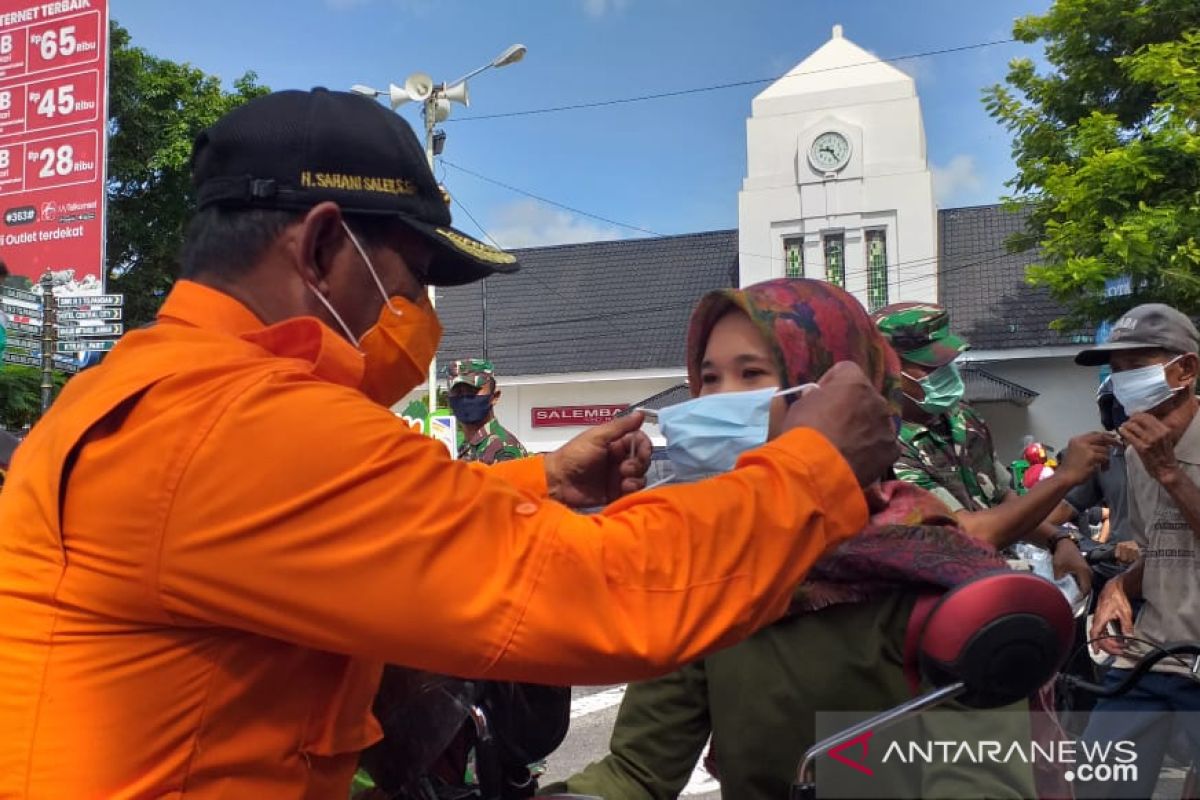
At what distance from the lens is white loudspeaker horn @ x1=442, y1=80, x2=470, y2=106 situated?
18.9 metres

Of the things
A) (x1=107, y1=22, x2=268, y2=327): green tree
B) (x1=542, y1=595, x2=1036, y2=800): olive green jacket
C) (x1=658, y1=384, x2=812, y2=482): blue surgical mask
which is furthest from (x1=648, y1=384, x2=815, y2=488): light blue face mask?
(x1=107, y1=22, x2=268, y2=327): green tree

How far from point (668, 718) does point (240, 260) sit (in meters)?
1.14

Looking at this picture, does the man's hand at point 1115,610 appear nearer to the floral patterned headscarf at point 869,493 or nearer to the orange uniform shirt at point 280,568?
the floral patterned headscarf at point 869,493

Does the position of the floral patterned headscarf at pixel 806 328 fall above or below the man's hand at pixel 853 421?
above

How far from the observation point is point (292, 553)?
1.18m

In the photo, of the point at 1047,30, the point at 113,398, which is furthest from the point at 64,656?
the point at 1047,30

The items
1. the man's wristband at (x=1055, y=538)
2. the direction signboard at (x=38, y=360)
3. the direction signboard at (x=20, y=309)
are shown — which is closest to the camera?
the man's wristband at (x=1055, y=538)

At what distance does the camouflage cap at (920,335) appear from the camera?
14.2ft

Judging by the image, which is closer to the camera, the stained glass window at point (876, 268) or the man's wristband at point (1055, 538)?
the man's wristband at point (1055, 538)

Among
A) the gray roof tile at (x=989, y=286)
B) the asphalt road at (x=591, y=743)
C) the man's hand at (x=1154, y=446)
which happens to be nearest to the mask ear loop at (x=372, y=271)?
the man's hand at (x=1154, y=446)

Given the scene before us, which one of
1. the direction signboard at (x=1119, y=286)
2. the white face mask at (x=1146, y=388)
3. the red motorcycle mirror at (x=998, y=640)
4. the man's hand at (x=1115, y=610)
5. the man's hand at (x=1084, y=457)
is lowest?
the man's hand at (x=1115, y=610)

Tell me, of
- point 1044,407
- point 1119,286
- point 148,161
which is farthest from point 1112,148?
point 148,161

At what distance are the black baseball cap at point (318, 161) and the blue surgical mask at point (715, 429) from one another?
579 mm

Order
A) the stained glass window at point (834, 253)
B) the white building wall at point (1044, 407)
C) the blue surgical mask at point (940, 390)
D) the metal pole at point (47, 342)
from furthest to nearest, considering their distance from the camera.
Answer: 1. the stained glass window at point (834, 253)
2. the white building wall at point (1044, 407)
3. the metal pole at point (47, 342)
4. the blue surgical mask at point (940, 390)
